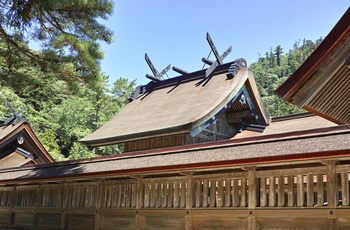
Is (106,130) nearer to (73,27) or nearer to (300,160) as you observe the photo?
(73,27)

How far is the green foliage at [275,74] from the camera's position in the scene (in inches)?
2308

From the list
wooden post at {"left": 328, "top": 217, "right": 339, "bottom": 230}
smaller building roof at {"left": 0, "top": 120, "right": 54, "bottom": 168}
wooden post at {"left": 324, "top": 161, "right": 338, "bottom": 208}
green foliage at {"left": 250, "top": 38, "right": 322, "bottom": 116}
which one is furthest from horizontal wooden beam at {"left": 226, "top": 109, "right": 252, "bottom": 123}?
green foliage at {"left": 250, "top": 38, "right": 322, "bottom": 116}

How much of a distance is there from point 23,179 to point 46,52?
4.96 meters

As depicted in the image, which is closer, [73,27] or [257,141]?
[257,141]

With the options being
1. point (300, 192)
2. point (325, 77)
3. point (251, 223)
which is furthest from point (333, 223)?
point (325, 77)

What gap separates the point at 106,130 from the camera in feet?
61.9

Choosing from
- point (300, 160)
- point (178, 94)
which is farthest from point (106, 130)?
point (300, 160)

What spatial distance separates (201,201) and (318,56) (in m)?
4.76

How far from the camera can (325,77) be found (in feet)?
24.4

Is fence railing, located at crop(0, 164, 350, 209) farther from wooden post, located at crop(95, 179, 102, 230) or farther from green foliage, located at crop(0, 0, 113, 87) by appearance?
green foliage, located at crop(0, 0, 113, 87)

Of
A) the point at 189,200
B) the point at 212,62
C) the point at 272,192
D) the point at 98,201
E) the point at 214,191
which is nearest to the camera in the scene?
the point at 272,192

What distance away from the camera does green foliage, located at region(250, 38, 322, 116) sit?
2308 inches

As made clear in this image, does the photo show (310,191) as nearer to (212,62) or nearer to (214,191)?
(214,191)

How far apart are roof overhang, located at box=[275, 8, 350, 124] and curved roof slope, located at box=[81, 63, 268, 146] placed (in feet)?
22.7
